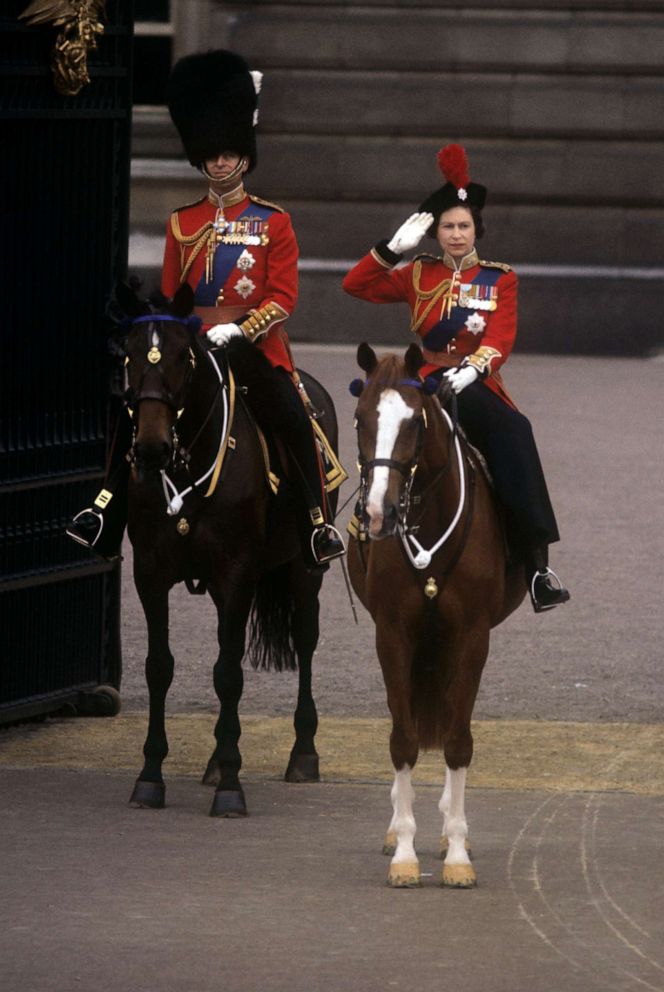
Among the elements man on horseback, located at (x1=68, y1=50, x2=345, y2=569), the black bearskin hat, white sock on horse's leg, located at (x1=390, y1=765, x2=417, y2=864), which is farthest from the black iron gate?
white sock on horse's leg, located at (x1=390, y1=765, x2=417, y2=864)

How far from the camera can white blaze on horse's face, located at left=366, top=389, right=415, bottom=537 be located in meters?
6.79

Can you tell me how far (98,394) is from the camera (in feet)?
31.6

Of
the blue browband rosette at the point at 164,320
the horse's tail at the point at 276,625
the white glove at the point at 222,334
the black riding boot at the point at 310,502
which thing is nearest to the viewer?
the blue browband rosette at the point at 164,320

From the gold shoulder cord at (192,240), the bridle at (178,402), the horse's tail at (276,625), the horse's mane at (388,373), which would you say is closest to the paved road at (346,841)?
the horse's tail at (276,625)

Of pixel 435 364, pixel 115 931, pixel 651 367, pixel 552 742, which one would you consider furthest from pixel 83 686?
pixel 651 367

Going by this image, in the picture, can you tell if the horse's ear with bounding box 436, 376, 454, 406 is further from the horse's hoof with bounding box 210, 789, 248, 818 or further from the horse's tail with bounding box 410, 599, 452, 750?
the horse's hoof with bounding box 210, 789, 248, 818

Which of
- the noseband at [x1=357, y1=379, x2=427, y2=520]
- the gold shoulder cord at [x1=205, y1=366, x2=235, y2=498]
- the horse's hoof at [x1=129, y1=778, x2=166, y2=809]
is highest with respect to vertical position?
the noseband at [x1=357, y1=379, x2=427, y2=520]

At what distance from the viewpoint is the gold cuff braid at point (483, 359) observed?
7680mm

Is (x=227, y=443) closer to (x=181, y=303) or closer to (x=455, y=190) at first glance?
(x=181, y=303)

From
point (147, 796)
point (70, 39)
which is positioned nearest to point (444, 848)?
point (147, 796)

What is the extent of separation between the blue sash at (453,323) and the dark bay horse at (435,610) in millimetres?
309

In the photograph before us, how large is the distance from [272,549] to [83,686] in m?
1.52

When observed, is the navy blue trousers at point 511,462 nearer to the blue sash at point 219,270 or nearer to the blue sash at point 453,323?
the blue sash at point 453,323

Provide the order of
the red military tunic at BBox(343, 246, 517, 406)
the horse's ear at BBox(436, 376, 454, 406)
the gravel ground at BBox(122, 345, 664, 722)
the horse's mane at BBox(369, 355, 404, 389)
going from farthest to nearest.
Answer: the gravel ground at BBox(122, 345, 664, 722) < the red military tunic at BBox(343, 246, 517, 406) < the horse's ear at BBox(436, 376, 454, 406) < the horse's mane at BBox(369, 355, 404, 389)
